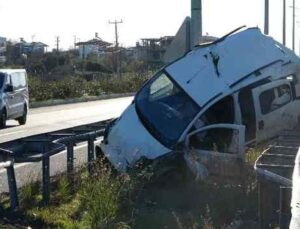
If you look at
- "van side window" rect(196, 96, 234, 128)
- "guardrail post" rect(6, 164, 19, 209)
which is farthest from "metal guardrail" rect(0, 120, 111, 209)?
"van side window" rect(196, 96, 234, 128)

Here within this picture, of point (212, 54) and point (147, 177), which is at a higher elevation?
point (212, 54)

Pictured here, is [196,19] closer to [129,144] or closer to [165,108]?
[165,108]

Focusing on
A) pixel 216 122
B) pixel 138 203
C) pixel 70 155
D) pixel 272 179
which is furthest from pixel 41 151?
pixel 272 179

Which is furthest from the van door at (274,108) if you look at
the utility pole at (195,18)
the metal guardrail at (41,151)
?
the utility pole at (195,18)

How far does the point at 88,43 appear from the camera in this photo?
452ft

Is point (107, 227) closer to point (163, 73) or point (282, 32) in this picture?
point (163, 73)

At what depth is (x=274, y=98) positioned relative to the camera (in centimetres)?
1046

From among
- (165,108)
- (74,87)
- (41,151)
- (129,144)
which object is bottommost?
(74,87)

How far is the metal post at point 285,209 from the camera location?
4.16m

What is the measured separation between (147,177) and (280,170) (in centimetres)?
214

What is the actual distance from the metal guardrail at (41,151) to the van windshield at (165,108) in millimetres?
892

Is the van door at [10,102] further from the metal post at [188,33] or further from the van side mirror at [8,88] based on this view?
the metal post at [188,33]

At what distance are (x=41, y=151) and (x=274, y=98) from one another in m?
4.18

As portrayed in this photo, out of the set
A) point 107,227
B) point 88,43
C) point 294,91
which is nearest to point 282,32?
point 294,91
